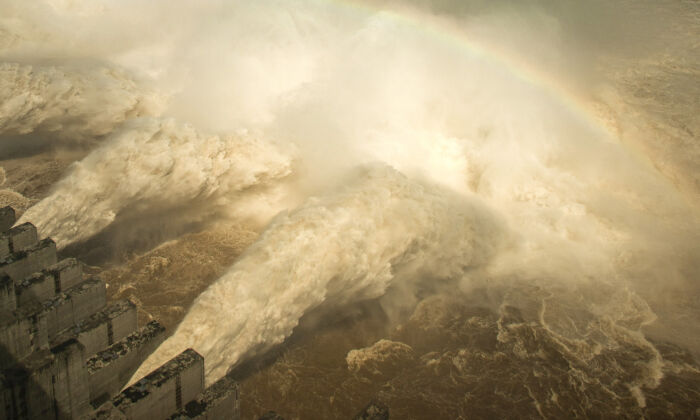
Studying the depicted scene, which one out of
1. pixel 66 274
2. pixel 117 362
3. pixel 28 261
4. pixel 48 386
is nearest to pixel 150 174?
pixel 28 261

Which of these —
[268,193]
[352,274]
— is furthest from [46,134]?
[352,274]

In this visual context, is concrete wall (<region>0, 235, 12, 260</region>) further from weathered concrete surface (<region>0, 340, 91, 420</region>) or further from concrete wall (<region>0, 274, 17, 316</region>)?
weathered concrete surface (<region>0, 340, 91, 420</region>)

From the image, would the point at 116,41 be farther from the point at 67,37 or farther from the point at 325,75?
the point at 325,75

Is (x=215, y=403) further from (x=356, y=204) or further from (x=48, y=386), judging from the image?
(x=356, y=204)

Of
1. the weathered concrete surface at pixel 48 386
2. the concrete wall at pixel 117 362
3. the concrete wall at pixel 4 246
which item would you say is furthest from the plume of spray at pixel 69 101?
the weathered concrete surface at pixel 48 386

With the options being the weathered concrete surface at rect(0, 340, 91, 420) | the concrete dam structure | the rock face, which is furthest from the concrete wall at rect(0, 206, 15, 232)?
the rock face

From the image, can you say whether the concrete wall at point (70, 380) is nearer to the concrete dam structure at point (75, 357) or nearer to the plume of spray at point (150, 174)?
the concrete dam structure at point (75, 357)
